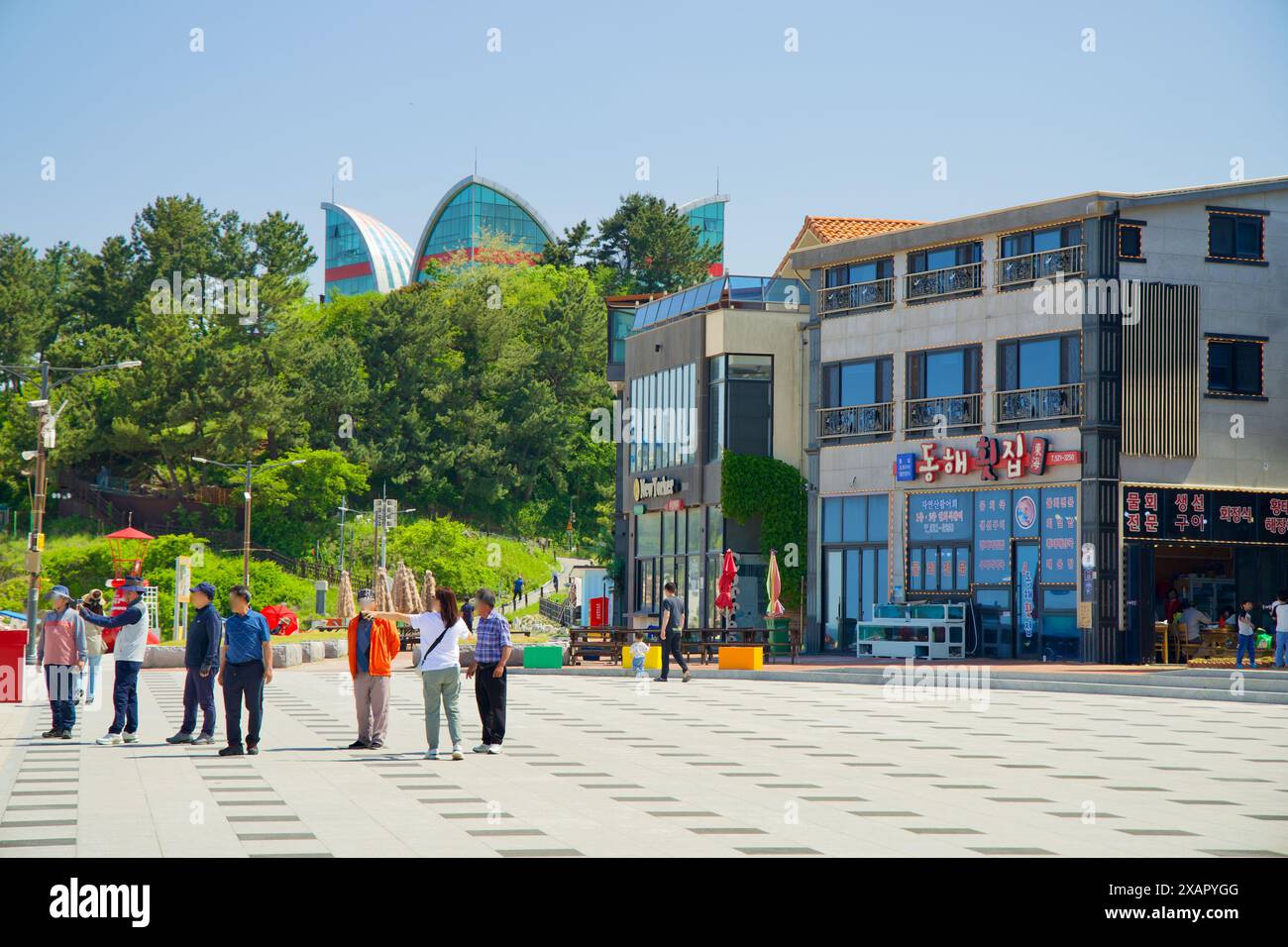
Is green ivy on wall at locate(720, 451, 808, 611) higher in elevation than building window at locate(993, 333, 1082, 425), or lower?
lower

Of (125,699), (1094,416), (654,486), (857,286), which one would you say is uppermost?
(857,286)

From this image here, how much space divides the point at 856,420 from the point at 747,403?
401 cm

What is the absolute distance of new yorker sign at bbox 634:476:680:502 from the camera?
168 feet

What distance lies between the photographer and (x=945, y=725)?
2238 cm

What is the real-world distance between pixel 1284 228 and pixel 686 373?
16.9m

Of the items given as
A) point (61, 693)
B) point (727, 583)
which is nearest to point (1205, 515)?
point (727, 583)

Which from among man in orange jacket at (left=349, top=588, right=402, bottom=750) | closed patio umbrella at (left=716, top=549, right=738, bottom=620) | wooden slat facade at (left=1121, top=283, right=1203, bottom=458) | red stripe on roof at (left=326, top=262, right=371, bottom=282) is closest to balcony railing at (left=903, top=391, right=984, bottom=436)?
A: wooden slat facade at (left=1121, top=283, right=1203, bottom=458)

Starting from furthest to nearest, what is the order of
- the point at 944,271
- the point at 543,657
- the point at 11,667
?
the point at 944,271 → the point at 543,657 → the point at 11,667

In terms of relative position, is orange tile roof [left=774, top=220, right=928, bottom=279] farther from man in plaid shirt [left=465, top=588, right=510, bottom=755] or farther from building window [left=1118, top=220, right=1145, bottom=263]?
man in plaid shirt [left=465, top=588, right=510, bottom=755]

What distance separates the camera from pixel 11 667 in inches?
1008

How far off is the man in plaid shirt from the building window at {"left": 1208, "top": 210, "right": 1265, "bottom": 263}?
27139mm

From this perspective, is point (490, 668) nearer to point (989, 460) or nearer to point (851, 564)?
point (989, 460)
